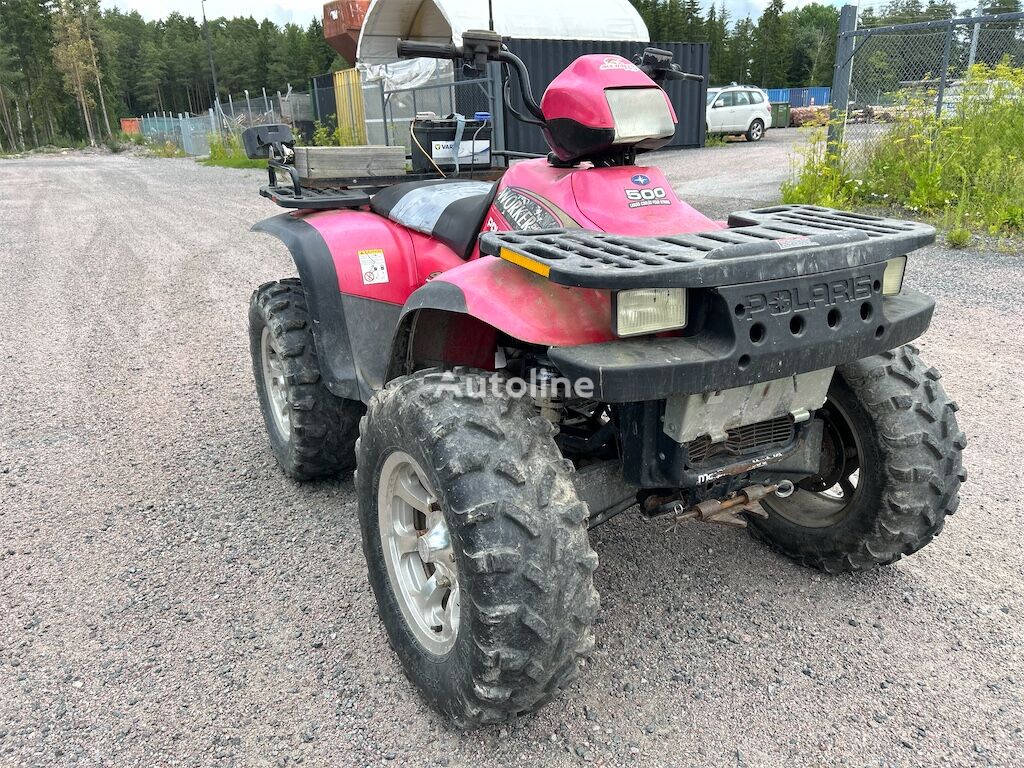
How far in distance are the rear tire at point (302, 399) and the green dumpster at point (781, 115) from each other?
115 ft

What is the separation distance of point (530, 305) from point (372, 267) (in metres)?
1.52

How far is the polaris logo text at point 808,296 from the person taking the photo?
195 cm

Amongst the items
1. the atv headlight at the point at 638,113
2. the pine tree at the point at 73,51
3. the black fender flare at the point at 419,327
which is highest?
the pine tree at the point at 73,51

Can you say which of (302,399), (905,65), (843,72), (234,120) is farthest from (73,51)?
(302,399)

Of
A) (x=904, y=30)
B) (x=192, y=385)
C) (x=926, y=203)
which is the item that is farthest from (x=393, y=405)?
(x=904, y=30)

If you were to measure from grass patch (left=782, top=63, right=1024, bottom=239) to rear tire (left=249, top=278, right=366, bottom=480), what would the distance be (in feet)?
23.9

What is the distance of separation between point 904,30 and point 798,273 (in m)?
9.94

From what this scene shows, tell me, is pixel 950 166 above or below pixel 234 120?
below

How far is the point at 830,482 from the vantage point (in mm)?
2975

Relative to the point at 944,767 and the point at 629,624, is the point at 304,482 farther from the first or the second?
the point at 944,767

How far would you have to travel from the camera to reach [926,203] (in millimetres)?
9430

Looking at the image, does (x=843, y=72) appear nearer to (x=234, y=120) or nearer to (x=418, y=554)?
(x=418, y=554)

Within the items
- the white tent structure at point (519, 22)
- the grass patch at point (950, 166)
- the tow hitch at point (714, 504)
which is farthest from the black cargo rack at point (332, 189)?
the white tent structure at point (519, 22)

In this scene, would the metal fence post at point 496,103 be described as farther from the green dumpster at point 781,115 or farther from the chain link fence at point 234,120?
the green dumpster at point 781,115
